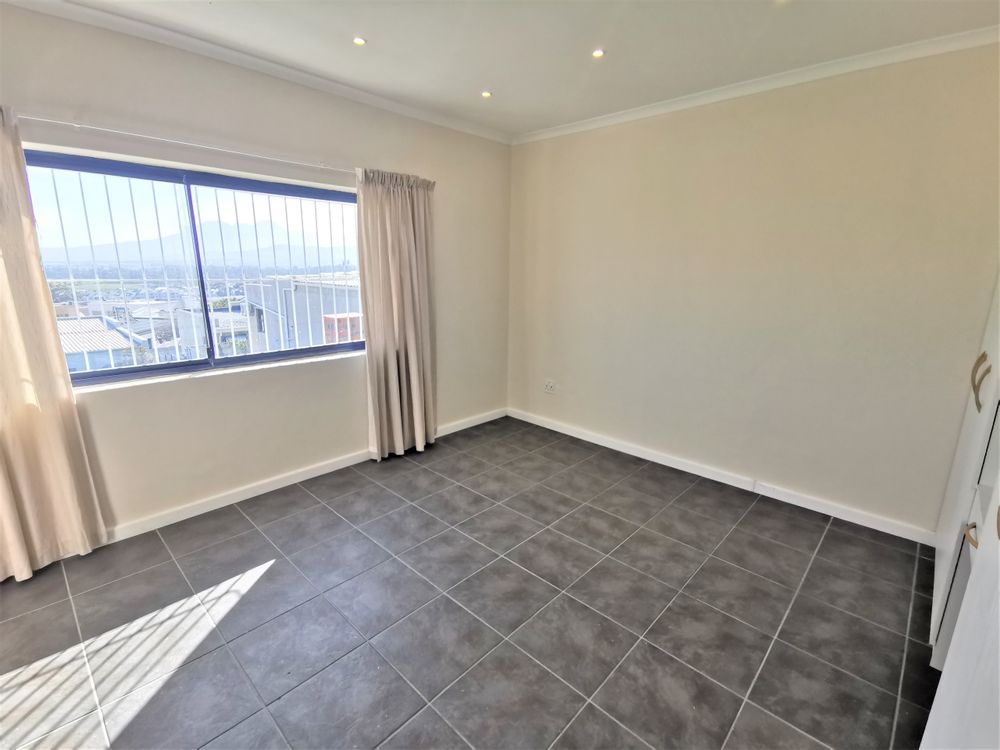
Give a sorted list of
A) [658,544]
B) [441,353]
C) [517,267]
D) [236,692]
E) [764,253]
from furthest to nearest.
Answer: [517,267], [441,353], [764,253], [658,544], [236,692]

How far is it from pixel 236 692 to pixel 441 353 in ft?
8.69

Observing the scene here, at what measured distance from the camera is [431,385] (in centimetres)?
369

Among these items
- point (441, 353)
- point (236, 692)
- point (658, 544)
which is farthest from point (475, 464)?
point (236, 692)

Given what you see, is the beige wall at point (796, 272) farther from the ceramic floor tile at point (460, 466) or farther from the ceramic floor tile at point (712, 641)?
the ceramic floor tile at point (712, 641)

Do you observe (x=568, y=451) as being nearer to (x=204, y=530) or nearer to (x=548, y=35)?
(x=204, y=530)

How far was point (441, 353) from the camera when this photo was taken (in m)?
3.87

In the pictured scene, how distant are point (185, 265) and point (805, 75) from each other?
3622 mm

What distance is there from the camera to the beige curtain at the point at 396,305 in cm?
312

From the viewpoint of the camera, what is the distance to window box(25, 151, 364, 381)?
2.25m

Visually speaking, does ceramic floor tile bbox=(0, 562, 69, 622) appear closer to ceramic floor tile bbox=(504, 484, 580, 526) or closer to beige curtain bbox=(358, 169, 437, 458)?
beige curtain bbox=(358, 169, 437, 458)

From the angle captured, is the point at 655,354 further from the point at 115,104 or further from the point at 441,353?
the point at 115,104

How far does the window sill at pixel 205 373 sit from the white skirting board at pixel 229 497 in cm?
73

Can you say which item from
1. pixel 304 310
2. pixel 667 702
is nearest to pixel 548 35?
pixel 304 310

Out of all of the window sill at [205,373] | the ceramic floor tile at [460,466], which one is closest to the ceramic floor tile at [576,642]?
the ceramic floor tile at [460,466]
